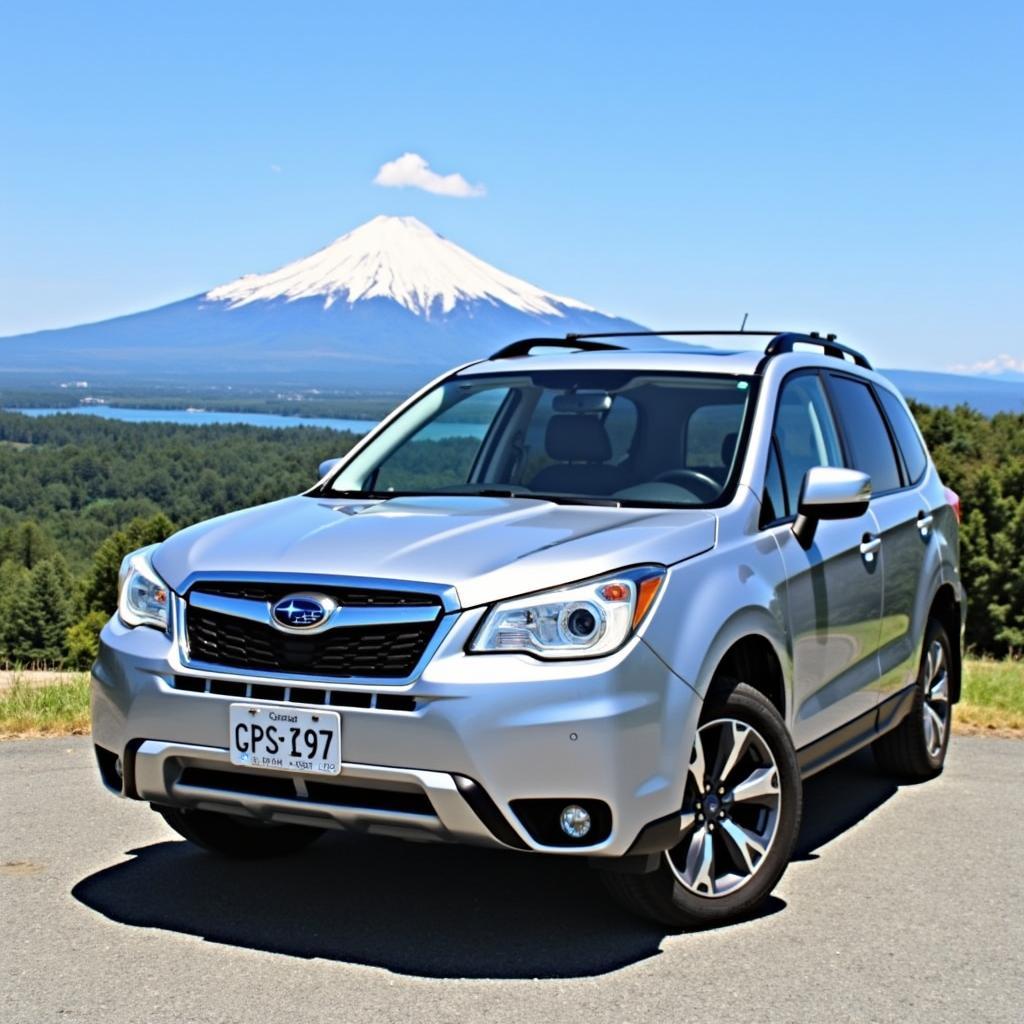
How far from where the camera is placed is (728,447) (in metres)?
5.27

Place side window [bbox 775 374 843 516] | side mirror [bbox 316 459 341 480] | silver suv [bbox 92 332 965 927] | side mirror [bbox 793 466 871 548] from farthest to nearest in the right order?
side mirror [bbox 316 459 341 480] → side window [bbox 775 374 843 516] → side mirror [bbox 793 466 871 548] → silver suv [bbox 92 332 965 927]

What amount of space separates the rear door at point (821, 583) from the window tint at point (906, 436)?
3.01 ft

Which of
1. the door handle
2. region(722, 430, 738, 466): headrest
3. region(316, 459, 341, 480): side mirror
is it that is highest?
region(722, 430, 738, 466): headrest

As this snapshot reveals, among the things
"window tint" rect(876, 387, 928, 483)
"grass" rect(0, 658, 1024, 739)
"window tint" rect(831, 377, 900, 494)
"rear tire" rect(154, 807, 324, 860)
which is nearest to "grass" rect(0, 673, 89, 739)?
"grass" rect(0, 658, 1024, 739)

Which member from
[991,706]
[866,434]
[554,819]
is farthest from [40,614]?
[554,819]

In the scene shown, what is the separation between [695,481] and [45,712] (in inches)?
178

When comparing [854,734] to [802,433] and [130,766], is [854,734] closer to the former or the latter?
[802,433]

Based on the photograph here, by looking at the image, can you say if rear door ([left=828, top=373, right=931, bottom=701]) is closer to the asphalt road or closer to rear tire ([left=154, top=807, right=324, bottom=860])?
the asphalt road

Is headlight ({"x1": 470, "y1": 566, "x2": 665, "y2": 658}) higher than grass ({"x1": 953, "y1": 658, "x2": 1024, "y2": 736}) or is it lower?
higher

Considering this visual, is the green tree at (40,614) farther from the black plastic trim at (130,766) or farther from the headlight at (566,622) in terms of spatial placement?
the headlight at (566,622)

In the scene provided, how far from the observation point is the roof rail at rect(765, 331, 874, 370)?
19.1 feet

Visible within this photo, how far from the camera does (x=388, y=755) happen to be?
13.1ft

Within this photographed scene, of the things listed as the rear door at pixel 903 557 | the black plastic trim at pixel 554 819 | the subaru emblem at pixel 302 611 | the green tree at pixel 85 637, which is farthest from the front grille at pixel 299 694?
the green tree at pixel 85 637

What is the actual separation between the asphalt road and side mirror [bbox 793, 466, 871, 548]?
123 centimetres
